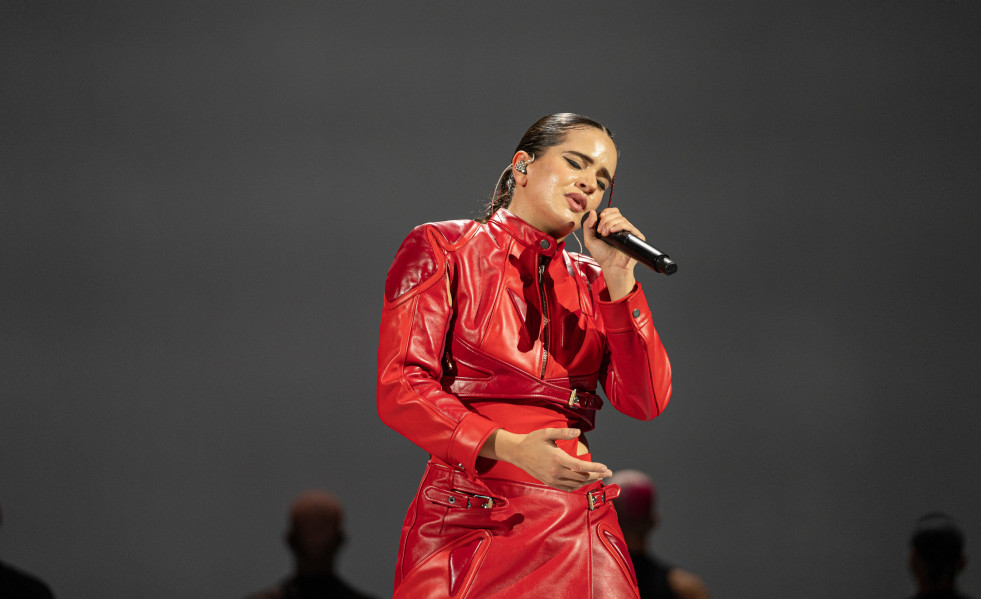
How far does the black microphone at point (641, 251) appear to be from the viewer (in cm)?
142

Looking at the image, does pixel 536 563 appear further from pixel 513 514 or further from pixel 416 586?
pixel 416 586

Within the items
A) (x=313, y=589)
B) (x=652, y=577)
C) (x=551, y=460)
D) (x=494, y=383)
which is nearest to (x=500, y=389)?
(x=494, y=383)

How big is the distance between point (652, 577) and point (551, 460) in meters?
1.63

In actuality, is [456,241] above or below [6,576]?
above

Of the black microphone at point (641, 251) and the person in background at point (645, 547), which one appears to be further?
the person in background at point (645, 547)

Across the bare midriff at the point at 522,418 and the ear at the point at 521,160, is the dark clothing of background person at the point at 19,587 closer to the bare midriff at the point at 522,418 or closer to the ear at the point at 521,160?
the bare midriff at the point at 522,418

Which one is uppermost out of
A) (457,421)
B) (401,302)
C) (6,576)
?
(401,302)

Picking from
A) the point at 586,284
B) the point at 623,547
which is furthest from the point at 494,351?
the point at 623,547

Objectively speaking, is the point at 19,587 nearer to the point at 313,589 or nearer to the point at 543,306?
the point at 313,589

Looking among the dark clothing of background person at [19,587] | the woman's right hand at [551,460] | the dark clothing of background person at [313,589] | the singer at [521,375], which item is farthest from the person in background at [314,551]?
the woman's right hand at [551,460]

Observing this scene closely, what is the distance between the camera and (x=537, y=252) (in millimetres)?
1585

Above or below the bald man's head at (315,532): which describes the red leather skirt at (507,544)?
above

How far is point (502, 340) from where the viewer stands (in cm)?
149

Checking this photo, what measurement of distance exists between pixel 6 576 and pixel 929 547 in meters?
2.24
